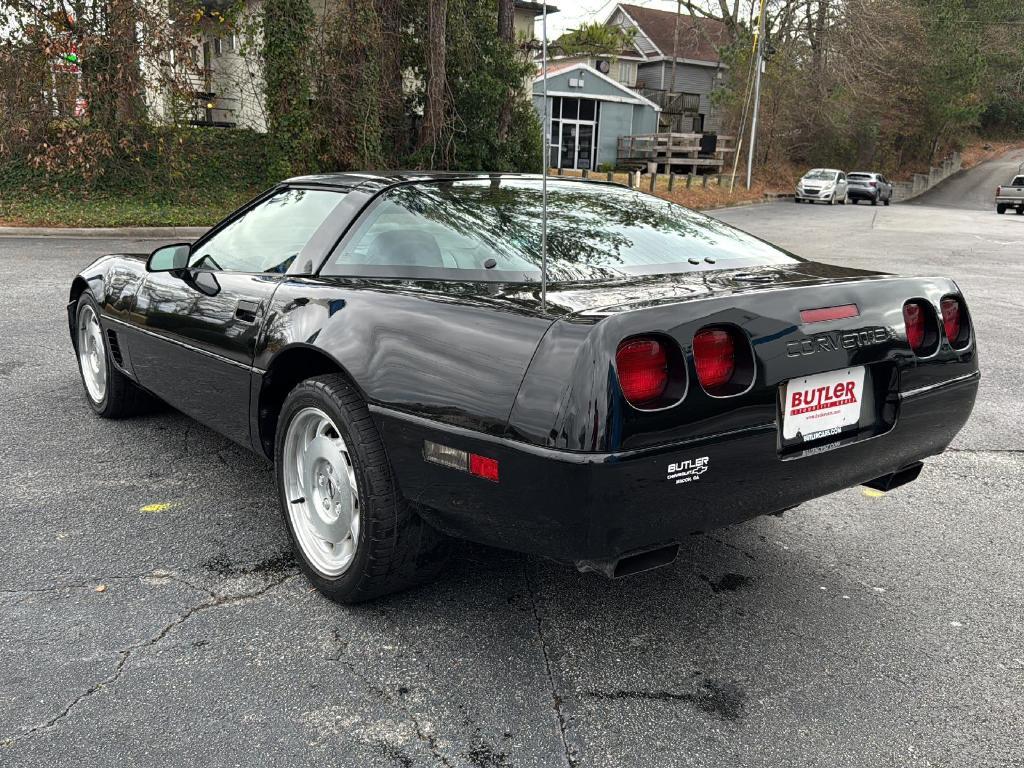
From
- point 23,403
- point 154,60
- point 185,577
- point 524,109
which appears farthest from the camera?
point 524,109

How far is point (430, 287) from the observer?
2750 millimetres

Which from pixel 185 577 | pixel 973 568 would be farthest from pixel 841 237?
pixel 185 577

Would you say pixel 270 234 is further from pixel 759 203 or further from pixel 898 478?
pixel 759 203

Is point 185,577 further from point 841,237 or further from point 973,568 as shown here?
point 841,237

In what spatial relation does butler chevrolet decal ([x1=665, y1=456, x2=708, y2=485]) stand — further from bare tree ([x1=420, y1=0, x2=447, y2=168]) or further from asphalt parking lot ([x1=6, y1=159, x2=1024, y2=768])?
bare tree ([x1=420, y1=0, x2=447, y2=168])

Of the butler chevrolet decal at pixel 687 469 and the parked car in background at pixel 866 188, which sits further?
the parked car in background at pixel 866 188

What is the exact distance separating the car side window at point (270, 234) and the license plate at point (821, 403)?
1.90 m

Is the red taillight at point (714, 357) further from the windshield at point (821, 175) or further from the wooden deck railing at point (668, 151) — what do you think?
the windshield at point (821, 175)

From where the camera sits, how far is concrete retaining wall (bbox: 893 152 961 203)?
1928 inches

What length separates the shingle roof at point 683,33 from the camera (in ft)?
164

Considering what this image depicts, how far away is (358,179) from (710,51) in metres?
53.3

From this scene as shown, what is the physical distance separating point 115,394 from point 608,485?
3.41 metres

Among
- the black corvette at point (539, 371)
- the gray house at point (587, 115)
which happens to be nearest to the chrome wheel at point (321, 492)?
the black corvette at point (539, 371)

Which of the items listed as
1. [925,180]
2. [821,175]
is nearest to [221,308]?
[821,175]
